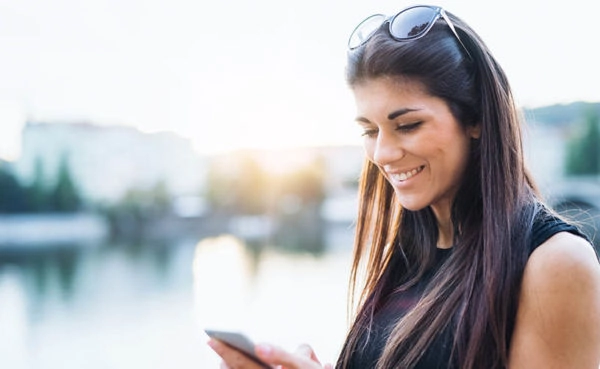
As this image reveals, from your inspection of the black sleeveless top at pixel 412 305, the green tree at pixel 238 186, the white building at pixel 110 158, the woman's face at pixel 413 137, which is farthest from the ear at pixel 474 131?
the green tree at pixel 238 186

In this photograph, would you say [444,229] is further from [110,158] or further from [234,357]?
[110,158]

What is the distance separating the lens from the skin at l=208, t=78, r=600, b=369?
56 cm

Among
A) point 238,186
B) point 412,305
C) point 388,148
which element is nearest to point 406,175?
point 388,148

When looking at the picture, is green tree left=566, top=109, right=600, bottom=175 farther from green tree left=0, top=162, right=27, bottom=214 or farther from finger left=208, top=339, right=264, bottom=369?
finger left=208, top=339, right=264, bottom=369

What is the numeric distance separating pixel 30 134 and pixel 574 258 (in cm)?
1505

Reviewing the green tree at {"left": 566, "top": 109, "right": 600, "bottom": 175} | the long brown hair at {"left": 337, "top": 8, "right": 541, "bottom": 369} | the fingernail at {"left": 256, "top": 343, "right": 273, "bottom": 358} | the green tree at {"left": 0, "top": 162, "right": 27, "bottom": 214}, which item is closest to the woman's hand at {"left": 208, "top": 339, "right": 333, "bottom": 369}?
the fingernail at {"left": 256, "top": 343, "right": 273, "bottom": 358}

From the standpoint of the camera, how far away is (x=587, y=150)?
13836mm

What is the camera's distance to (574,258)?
556 millimetres

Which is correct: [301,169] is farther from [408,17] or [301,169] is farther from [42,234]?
[408,17]

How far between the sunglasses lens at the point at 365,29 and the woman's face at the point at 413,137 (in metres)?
0.05

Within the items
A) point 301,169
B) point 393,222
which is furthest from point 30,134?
point 393,222

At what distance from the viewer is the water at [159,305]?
190 inches

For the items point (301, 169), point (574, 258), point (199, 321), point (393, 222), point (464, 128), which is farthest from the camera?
point (301, 169)

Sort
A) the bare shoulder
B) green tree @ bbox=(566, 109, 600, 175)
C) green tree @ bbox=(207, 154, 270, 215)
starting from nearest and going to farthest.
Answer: the bare shoulder, green tree @ bbox=(566, 109, 600, 175), green tree @ bbox=(207, 154, 270, 215)
